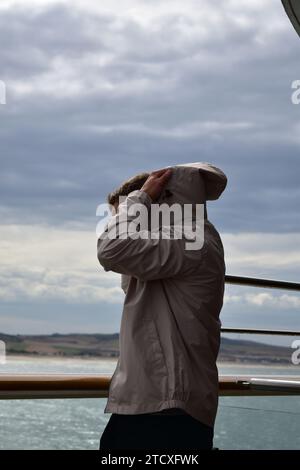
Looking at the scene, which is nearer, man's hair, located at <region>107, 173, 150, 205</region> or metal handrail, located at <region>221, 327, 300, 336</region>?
man's hair, located at <region>107, 173, 150, 205</region>

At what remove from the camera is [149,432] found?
1585 millimetres

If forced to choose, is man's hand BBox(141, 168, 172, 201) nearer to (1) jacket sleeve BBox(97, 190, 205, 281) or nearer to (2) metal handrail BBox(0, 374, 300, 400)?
(1) jacket sleeve BBox(97, 190, 205, 281)

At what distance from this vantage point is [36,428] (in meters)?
2.38

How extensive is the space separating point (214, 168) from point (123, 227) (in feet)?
0.99

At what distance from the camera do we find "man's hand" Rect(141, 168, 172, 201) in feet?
5.67

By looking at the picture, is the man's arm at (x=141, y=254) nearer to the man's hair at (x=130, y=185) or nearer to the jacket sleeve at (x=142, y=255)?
the jacket sleeve at (x=142, y=255)

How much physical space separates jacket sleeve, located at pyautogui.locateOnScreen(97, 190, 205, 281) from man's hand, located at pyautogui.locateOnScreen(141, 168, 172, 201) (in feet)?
0.31

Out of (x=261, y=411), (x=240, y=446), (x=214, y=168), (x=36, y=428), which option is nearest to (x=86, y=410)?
(x=36, y=428)

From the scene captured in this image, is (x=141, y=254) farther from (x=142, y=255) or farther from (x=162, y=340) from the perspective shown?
(x=162, y=340)

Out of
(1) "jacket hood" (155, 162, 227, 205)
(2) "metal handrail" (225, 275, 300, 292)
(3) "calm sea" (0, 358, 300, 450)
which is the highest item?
(1) "jacket hood" (155, 162, 227, 205)

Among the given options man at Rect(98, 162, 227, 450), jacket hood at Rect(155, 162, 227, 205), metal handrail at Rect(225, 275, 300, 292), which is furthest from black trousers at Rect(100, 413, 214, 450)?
metal handrail at Rect(225, 275, 300, 292)

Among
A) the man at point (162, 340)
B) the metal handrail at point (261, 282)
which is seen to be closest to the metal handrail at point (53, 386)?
the man at point (162, 340)
